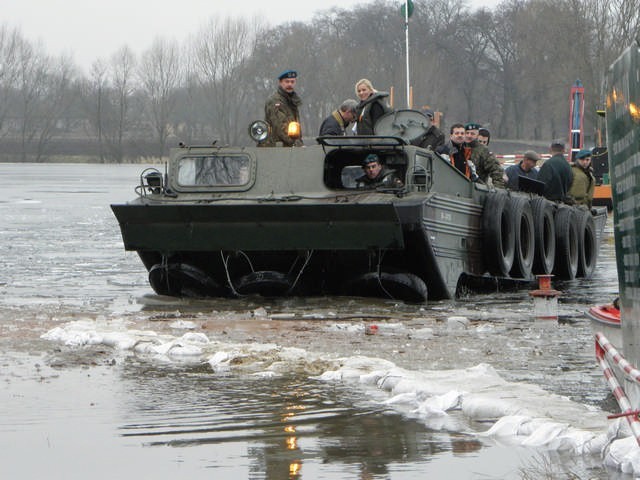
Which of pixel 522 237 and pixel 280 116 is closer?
pixel 280 116

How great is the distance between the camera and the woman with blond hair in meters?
14.1

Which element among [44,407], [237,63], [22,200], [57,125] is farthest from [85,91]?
[44,407]

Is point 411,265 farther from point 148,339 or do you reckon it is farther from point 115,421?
point 115,421

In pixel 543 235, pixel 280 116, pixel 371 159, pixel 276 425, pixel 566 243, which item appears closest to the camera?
pixel 276 425

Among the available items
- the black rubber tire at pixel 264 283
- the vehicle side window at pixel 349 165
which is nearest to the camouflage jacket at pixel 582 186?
the vehicle side window at pixel 349 165

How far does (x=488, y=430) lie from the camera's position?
22.1ft

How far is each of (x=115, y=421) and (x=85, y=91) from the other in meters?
98.9

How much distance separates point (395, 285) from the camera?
12.7 meters

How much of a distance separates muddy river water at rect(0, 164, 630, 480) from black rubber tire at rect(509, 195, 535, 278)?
3.24 ft

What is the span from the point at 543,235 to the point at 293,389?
7.82 meters

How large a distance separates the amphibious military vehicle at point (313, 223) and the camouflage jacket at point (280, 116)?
0.37 metres

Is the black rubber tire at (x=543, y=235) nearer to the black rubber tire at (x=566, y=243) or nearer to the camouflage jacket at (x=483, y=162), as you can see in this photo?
the black rubber tire at (x=566, y=243)

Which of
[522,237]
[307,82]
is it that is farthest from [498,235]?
[307,82]

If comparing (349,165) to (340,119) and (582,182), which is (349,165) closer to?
(340,119)
